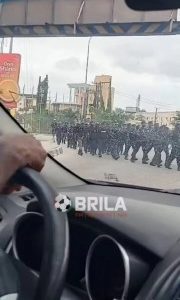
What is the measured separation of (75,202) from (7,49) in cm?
97

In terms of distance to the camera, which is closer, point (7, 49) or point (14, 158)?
point (14, 158)

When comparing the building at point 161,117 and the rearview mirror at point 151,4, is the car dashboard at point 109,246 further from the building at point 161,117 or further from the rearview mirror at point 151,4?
the rearview mirror at point 151,4

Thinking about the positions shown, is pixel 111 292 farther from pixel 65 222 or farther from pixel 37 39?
pixel 37 39

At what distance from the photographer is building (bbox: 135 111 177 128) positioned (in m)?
2.40

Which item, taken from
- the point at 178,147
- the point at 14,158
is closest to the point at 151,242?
the point at 14,158

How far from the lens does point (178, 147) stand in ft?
8.16

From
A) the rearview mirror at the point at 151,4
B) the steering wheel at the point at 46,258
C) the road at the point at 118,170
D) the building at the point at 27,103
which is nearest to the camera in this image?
the steering wheel at the point at 46,258

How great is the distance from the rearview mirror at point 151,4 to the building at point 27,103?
1.20 meters

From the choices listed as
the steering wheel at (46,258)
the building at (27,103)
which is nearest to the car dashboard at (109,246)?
the steering wheel at (46,258)

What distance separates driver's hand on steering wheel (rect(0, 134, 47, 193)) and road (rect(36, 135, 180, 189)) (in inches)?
45.0

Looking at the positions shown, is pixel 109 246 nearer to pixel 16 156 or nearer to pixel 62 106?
pixel 16 156

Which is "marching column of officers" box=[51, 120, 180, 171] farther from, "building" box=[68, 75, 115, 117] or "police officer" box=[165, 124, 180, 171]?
"building" box=[68, 75, 115, 117]

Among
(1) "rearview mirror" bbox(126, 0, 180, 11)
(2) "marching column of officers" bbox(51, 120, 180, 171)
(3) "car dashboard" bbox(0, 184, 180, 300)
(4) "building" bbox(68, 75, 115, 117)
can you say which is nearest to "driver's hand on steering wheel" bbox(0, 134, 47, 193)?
(3) "car dashboard" bbox(0, 184, 180, 300)

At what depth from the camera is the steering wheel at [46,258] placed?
3.96 feet
